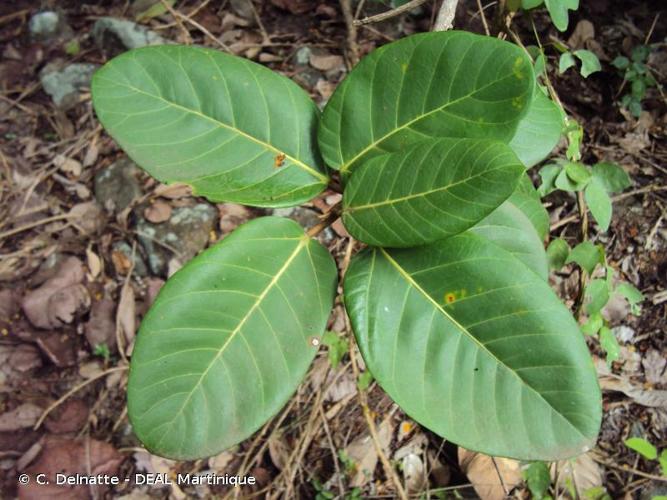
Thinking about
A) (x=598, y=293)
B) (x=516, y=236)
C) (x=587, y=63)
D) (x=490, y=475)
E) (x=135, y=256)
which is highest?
(x=587, y=63)

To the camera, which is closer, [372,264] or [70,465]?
[372,264]

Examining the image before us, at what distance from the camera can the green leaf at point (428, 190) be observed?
803 millimetres

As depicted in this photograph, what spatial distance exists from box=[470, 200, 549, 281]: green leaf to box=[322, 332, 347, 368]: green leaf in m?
0.75

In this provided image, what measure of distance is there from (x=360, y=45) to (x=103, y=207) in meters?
1.24

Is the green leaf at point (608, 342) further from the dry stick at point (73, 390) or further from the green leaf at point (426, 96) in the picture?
the dry stick at point (73, 390)

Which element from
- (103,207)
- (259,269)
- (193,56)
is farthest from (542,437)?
(103,207)

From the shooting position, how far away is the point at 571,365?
85 cm

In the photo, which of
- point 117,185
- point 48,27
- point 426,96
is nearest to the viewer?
point 426,96

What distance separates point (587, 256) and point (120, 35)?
2132mm

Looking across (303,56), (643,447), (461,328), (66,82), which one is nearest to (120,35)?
(66,82)

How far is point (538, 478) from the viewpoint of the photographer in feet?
5.06

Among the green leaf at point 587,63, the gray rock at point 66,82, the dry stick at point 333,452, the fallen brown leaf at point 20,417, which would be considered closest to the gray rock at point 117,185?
the gray rock at point 66,82

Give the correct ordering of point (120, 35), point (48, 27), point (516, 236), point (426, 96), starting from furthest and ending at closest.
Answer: point (48, 27), point (120, 35), point (516, 236), point (426, 96)

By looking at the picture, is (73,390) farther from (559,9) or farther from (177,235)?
(559,9)
